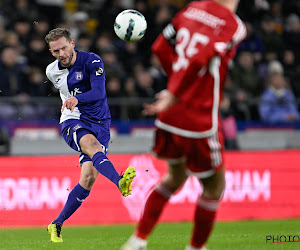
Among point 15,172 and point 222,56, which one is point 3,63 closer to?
point 15,172

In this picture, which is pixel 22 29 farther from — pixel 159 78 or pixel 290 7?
pixel 290 7

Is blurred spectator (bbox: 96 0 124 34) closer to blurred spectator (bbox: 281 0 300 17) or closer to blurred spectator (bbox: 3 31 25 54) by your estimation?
blurred spectator (bbox: 3 31 25 54)

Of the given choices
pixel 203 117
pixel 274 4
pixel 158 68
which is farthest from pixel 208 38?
pixel 274 4

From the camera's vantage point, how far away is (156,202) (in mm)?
5262

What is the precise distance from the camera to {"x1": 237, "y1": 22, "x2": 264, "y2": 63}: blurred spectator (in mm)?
16578

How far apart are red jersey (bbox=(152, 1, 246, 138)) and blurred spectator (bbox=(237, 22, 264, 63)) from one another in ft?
38.2

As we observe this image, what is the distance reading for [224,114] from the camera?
46.3 ft

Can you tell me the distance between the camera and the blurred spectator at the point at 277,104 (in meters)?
14.9

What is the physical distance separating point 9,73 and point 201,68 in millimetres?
8801

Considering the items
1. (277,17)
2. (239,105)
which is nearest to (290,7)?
(277,17)

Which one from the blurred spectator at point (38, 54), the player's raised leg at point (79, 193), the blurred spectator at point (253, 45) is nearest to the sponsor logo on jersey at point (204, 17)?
the player's raised leg at point (79, 193)

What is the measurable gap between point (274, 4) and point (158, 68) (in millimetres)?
5154

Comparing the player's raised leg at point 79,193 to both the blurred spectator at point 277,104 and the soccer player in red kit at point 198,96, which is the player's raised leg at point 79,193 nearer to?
the soccer player in red kit at point 198,96

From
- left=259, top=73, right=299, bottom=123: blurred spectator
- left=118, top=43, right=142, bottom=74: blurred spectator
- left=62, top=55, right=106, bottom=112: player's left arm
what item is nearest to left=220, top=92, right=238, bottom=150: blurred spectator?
left=259, top=73, right=299, bottom=123: blurred spectator
